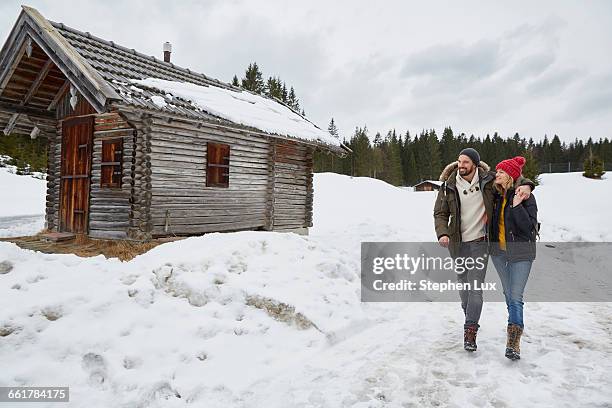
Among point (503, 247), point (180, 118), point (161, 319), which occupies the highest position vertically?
point (180, 118)

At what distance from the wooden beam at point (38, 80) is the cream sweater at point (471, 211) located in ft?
32.9

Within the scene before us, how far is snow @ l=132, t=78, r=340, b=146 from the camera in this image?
9.63m

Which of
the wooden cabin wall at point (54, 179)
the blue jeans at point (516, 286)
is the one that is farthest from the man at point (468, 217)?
the wooden cabin wall at point (54, 179)

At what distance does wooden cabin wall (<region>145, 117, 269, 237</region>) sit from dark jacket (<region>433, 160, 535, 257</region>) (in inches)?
267

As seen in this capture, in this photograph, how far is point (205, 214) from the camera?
1016 centimetres

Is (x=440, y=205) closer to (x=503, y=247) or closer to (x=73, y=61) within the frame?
(x=503, y=247)

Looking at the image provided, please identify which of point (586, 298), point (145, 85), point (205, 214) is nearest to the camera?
point (586, 298)

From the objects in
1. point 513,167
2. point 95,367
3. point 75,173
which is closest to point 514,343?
point 513,167

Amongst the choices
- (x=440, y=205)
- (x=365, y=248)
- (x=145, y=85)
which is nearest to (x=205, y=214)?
(x=145, y=85)

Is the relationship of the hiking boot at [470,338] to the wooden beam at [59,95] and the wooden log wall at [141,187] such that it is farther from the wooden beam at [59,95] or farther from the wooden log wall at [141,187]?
the wooden beam at [59,95]

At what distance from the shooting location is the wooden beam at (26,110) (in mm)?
9984

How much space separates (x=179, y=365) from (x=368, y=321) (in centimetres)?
252

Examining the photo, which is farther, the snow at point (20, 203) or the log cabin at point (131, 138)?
the snow at point (20, 203)

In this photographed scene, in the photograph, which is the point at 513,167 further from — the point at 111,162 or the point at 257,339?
the point at 111,162
